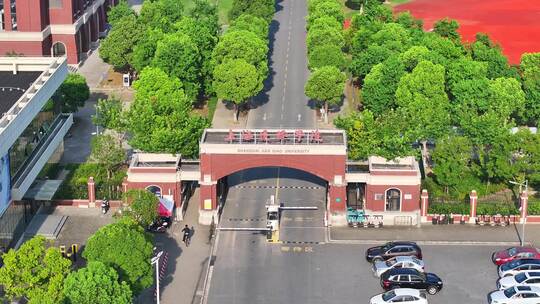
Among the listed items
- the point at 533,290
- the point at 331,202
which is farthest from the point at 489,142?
the point at 533,290

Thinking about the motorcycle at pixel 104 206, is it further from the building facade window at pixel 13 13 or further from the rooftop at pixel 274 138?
the building facade window at pixel 13 13

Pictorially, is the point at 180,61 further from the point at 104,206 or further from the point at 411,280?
the point at 411,280

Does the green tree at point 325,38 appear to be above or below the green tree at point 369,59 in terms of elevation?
above

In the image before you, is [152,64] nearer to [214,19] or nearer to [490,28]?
[214,19]

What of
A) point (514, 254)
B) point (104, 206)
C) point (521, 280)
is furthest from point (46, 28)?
point (521, 280)

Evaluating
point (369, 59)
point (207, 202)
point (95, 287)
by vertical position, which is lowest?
point (95, 287)

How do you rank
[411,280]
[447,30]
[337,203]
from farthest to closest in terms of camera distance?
[447,30]
[337,203]
[411,280]

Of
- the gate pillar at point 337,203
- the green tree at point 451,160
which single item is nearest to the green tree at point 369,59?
the green tree at point 451,160
